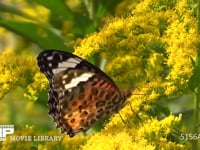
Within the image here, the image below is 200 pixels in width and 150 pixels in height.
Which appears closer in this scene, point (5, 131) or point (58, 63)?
point (58, 63)

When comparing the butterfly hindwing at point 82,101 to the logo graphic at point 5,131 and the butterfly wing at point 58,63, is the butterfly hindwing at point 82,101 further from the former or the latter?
the logo graphic at point 5,131

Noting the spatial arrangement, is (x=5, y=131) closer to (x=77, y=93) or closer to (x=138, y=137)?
(x=77, y=93)

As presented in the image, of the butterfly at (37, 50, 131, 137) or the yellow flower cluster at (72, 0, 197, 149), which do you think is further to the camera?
the butterfly at (37, 50, 131, 137)

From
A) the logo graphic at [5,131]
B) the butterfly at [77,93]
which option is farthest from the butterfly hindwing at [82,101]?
the logo graphic at [5,131]

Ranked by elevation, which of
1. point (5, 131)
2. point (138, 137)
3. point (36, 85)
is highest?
point (36, 85)

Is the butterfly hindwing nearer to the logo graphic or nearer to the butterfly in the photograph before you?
the butterfly

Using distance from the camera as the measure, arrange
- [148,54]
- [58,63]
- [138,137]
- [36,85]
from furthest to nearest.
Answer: [148,54] → [36,85] → [58,63] → [138,137]

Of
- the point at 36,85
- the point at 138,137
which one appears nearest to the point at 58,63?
the point at 36,85

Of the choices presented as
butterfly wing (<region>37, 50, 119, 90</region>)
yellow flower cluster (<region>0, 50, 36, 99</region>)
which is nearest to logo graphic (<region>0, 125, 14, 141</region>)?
yellow flower cluster (<region>0, 50, 36, 99</region>)

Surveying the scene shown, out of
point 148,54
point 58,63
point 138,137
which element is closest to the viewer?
point 138,137

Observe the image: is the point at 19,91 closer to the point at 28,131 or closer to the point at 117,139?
the point at 28,131

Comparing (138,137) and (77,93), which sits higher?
(77,93)
